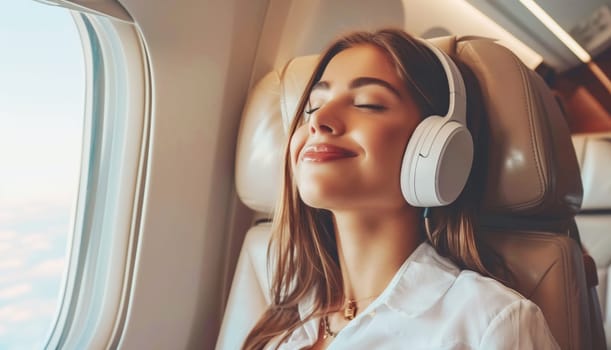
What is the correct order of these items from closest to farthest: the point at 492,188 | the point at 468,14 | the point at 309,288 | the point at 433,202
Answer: the point at 433,202 → the point at 492,188 → the point at 309,288 → the point at 468,14

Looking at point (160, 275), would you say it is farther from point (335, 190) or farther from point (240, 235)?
point (335, 190)

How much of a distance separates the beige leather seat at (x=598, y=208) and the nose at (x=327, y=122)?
185 centimetres

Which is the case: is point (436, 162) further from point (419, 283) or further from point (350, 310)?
point (350, 310)

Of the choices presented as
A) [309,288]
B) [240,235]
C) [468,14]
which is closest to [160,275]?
[240,235]

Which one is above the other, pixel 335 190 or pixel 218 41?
pixel 218 41

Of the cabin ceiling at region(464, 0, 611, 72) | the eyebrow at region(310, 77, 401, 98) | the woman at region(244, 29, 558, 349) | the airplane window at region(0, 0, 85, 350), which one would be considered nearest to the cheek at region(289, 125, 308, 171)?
the woman at region(244, 29, 558, 349)

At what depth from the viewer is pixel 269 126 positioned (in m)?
1.43

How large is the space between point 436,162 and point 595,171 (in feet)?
6.18

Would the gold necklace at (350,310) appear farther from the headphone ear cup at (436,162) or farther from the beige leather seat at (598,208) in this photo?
the beige leather seat at (598,208)

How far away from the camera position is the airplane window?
51.4 inches

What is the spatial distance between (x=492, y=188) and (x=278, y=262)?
1.83 feet

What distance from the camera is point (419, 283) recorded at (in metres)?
1.02

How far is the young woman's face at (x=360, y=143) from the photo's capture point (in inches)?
38.6

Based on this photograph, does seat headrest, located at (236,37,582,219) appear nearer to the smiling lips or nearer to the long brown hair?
the long brown hair
